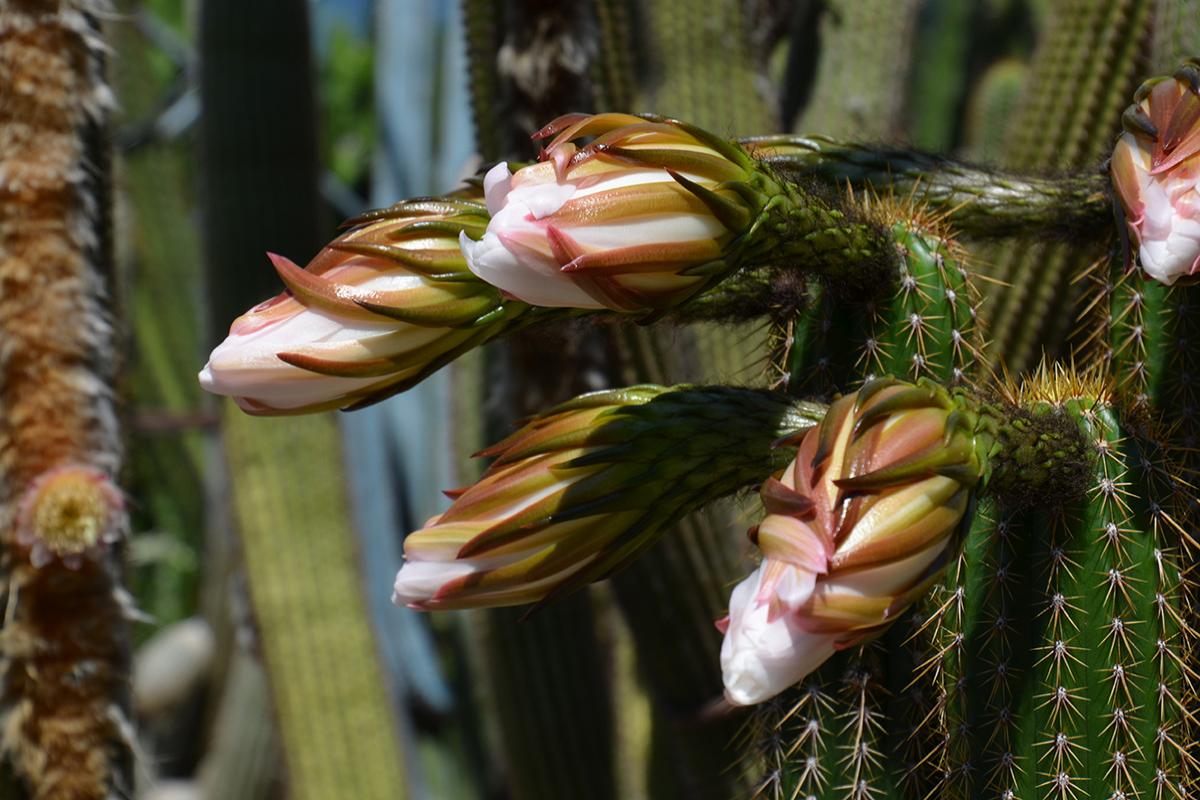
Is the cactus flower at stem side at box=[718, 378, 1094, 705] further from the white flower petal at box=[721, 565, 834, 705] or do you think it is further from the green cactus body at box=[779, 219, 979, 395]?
the green cactus body at box=[779, 219, 979, 395]

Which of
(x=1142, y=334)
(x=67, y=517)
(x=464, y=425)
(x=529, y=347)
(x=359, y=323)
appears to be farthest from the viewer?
(x=464, y=425)

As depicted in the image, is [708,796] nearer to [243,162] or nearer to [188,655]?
[243,162]

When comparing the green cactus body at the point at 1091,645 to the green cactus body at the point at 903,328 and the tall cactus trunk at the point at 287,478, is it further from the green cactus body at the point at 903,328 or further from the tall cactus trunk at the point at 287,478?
the tall cactus trunk at the point at 287,478

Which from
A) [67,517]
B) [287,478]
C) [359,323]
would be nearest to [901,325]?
[359,323]

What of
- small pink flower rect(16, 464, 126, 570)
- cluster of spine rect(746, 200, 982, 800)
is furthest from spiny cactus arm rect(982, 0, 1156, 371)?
small pink flower rect(16, 464, 126, 570)

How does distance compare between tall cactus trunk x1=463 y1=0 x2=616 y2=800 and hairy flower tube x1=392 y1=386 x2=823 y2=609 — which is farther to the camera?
tall cactus trunk x1=463 y1=0 x2=616 y2=800

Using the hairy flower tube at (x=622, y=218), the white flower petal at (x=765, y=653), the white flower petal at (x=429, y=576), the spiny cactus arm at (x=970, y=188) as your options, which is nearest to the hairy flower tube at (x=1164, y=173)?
the spiny cactus arm at (x=970, y=188)

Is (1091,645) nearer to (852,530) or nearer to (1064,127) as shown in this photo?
(852,530)
